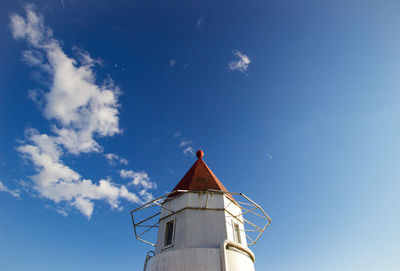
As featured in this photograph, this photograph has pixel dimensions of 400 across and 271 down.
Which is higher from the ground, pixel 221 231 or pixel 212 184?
pixel 212 184

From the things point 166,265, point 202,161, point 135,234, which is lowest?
point 166,265

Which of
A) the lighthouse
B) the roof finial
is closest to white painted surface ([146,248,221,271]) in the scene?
the lighthouse

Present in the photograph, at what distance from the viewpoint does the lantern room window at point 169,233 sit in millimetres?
13047

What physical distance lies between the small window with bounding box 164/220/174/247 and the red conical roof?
2.15 metres

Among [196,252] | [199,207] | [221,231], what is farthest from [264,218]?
[196,252]

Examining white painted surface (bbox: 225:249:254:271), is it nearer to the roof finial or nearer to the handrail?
the handrail

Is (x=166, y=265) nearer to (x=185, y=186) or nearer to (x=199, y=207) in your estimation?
(x=199, y=207)

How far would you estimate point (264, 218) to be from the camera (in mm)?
14773

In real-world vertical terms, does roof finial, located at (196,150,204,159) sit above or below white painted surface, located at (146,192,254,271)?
above

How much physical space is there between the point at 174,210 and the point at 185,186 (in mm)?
2027

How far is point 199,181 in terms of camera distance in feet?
51.8

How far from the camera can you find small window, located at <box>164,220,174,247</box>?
1314 centimetres

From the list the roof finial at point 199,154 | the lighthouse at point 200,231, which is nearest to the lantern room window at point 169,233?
the lighthouse at point 200,231

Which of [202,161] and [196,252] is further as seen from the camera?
[202,161]
